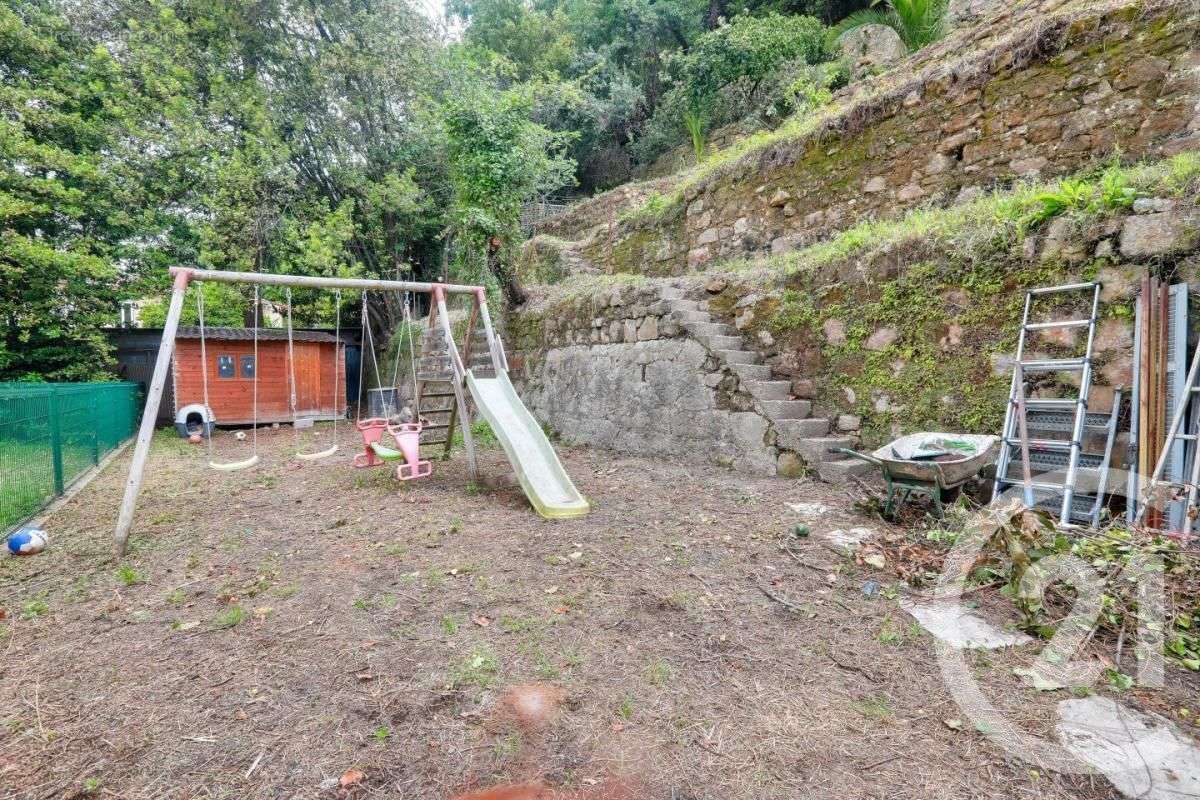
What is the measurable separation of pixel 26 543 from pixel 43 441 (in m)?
1.76

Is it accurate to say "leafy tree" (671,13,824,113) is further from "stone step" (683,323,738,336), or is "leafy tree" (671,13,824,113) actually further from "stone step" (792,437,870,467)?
"stone step" (792,437,870,467)

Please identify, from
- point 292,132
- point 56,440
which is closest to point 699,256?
point 56,440

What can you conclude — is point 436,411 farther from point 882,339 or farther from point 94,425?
point 94,425

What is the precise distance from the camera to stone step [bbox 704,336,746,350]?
5.19 metres

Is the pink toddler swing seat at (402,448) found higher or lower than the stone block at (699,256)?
lower

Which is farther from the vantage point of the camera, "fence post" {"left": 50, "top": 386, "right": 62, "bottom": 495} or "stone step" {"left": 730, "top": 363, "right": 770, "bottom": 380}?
"stone step" {"left": 730, "top": 363, "right": 770, "bottom": 380}

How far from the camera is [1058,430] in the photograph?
3.37 metres

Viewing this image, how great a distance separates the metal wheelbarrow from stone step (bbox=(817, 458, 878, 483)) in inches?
22.8

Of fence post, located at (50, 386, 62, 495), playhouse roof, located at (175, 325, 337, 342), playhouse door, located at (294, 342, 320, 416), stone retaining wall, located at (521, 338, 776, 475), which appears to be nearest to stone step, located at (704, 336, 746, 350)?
stone retaining wall, located at (521, 338, 776, 475)

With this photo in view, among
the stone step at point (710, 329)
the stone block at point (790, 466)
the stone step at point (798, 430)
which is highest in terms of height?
the stone step at point (710, 329)

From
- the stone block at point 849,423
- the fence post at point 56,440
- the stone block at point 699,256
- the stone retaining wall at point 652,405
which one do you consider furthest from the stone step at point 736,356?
the fence post at point 56,440

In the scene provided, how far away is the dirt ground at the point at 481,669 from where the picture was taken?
1.54 metres

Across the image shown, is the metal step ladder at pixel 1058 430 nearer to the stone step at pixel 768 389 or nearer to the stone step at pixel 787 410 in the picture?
the stone step at pixel 787 410

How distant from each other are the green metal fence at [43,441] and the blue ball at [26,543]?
0.52m
